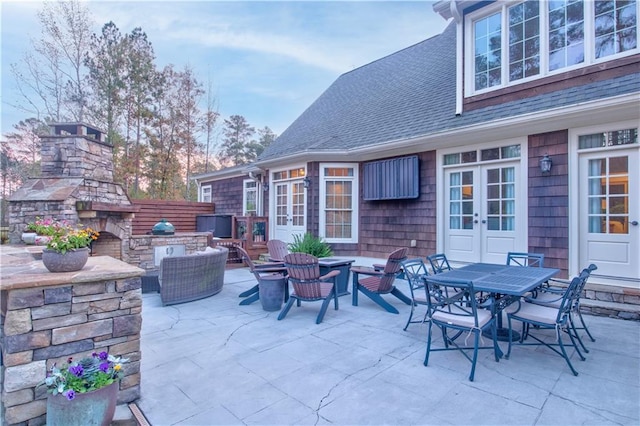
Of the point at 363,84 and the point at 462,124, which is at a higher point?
the point at 363,84

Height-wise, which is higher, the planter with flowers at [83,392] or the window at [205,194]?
the window at [205,194]

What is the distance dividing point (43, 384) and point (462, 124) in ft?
20.3

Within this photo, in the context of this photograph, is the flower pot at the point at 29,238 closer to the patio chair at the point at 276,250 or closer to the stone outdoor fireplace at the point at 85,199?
the stone outdoor fireplace at the point at 85,199

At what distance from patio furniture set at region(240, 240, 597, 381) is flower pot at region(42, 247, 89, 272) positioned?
86.8 inches

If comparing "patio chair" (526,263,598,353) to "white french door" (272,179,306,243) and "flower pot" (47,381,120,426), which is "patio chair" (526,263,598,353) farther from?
"white french door" (272,179,306,243)

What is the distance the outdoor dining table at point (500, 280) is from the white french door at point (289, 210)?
4925mm

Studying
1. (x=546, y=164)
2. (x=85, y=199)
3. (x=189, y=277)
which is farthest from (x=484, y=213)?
(x=85, y=199)

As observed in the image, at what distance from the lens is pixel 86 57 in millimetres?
12641

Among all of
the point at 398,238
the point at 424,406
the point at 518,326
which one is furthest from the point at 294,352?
the point at 398,238

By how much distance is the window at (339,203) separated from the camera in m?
7.84

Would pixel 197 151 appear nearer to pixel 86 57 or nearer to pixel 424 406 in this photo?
pixel 86 57

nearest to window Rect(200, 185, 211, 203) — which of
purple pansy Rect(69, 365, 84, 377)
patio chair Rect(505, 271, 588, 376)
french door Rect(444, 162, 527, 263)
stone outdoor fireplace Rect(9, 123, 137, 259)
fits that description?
stone outdoor fireplace Rect(9, 123, 137, 259)

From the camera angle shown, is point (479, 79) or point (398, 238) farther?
point (398, 238)

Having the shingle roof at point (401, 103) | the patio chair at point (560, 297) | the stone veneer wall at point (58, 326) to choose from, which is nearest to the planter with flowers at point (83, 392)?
the stone veneer wall at point (58, 326)
